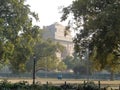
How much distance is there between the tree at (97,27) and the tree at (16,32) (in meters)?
12.7

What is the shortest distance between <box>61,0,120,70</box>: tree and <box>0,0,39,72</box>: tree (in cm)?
1274

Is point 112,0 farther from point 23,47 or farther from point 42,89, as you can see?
point 23,47

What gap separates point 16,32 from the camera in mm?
44219

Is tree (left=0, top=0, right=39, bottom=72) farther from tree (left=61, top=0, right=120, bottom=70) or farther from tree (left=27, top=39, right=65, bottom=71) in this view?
tree (left=27, top=39, right=65, bottom=71)

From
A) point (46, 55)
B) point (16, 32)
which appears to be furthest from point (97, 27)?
point (46, 55)

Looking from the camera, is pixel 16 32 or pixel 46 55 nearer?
A: pixel 16 32

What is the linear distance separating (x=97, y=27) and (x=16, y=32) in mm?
19105

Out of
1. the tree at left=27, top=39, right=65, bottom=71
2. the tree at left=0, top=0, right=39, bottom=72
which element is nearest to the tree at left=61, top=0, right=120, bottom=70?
the tree at left=0, top=0, right=39, bottom=72

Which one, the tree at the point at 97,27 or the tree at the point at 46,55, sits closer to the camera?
the tree at the point at 97,27

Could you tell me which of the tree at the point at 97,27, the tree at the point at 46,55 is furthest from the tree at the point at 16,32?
the tree at the point at 46,55

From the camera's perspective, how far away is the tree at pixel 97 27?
25.9 m

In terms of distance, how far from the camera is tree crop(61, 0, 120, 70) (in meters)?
25.9

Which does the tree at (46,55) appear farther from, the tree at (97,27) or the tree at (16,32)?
the tree at (97,27)

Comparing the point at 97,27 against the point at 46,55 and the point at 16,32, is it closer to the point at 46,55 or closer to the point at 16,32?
the point at 16,32
